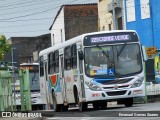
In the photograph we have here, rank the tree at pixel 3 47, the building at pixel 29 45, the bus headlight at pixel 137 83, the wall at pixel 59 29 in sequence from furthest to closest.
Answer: the building at pixel 29 45, the wall at pixel 59 29, the tree at pixel 3 47, the bus headlight at pixel 137 83

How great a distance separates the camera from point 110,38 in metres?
23.8

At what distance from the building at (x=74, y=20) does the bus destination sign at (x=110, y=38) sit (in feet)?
143

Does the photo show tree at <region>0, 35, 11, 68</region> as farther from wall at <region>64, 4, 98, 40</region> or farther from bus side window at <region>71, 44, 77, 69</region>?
wall at <region>64, 4, 98, 40</region>

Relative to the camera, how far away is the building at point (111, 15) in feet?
159

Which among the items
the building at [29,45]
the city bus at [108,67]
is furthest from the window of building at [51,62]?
the building at [29,45]

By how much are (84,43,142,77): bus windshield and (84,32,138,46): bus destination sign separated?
0.82ft

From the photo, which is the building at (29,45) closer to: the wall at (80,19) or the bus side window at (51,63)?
the wall at (80,19)

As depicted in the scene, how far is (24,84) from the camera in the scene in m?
28.7

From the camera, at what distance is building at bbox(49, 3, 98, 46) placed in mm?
67875

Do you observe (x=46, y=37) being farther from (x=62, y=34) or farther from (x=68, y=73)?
(x=68, y=73)

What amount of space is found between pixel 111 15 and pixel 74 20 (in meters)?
16.7

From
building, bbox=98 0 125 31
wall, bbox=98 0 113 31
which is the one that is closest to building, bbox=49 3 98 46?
building, bbox=98 0 125 31

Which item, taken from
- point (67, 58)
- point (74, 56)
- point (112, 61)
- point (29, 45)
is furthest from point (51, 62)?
point (29, 45)

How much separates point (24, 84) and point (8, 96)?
2617 millimetres
